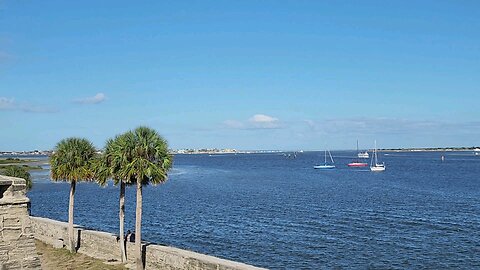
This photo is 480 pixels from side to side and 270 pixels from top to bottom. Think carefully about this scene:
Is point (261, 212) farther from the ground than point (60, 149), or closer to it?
closer to it

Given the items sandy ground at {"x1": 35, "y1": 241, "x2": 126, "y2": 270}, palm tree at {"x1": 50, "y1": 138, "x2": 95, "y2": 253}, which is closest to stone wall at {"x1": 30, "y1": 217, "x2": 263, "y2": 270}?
sandy ground at {"x1": 35, "y1": 241, "x2": 126, "y2": 270}

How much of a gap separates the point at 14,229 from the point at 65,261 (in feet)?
30.5

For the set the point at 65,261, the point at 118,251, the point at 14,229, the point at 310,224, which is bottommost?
the point at 310,224

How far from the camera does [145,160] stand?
21.1 metres

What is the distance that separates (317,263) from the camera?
26.9 metres

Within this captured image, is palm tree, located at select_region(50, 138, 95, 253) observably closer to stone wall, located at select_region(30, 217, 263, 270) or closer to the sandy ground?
the sandy ground

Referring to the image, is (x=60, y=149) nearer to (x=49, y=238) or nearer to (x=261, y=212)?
(x=49, y=238)

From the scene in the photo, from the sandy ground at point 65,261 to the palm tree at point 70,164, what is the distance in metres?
0.72

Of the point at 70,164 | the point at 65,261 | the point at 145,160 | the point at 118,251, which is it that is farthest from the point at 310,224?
the point at 145,160

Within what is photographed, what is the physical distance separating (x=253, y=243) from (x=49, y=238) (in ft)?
39.6

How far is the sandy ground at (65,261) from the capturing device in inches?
883

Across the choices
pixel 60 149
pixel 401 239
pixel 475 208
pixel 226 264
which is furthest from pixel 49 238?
pixel 475 208

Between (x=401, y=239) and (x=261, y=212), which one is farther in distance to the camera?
(x=261, y=212)

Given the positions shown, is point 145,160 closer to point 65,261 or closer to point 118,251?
point 118,251
